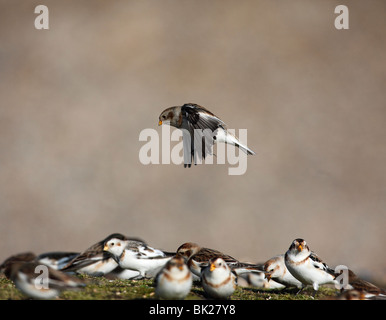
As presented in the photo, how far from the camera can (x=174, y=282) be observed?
6777 mm

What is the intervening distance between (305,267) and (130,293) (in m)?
2.53

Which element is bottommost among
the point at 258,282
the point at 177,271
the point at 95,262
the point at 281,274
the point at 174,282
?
the point at 258,282

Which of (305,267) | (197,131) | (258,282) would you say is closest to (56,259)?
(197,131)

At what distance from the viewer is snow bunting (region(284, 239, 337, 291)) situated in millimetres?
7992

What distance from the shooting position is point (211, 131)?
9.80 meters

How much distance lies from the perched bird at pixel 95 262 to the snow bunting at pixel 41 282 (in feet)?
7.69

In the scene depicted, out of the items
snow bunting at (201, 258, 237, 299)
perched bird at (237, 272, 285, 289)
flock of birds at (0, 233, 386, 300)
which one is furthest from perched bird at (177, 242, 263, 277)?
snow bunting at (201, 258, 237, 299)

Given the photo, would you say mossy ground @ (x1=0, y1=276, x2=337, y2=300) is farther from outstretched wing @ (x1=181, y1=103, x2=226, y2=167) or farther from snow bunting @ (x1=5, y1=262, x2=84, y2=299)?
outstretched wing @ (x1=181, y1=103, x2=226, y2=167)

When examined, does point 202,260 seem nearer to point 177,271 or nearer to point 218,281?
point 218,281

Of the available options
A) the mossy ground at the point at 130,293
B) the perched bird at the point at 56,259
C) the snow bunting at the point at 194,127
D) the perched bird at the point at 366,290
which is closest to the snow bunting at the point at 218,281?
the mossy ground at the point at 130,293

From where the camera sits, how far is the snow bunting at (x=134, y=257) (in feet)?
29.9
